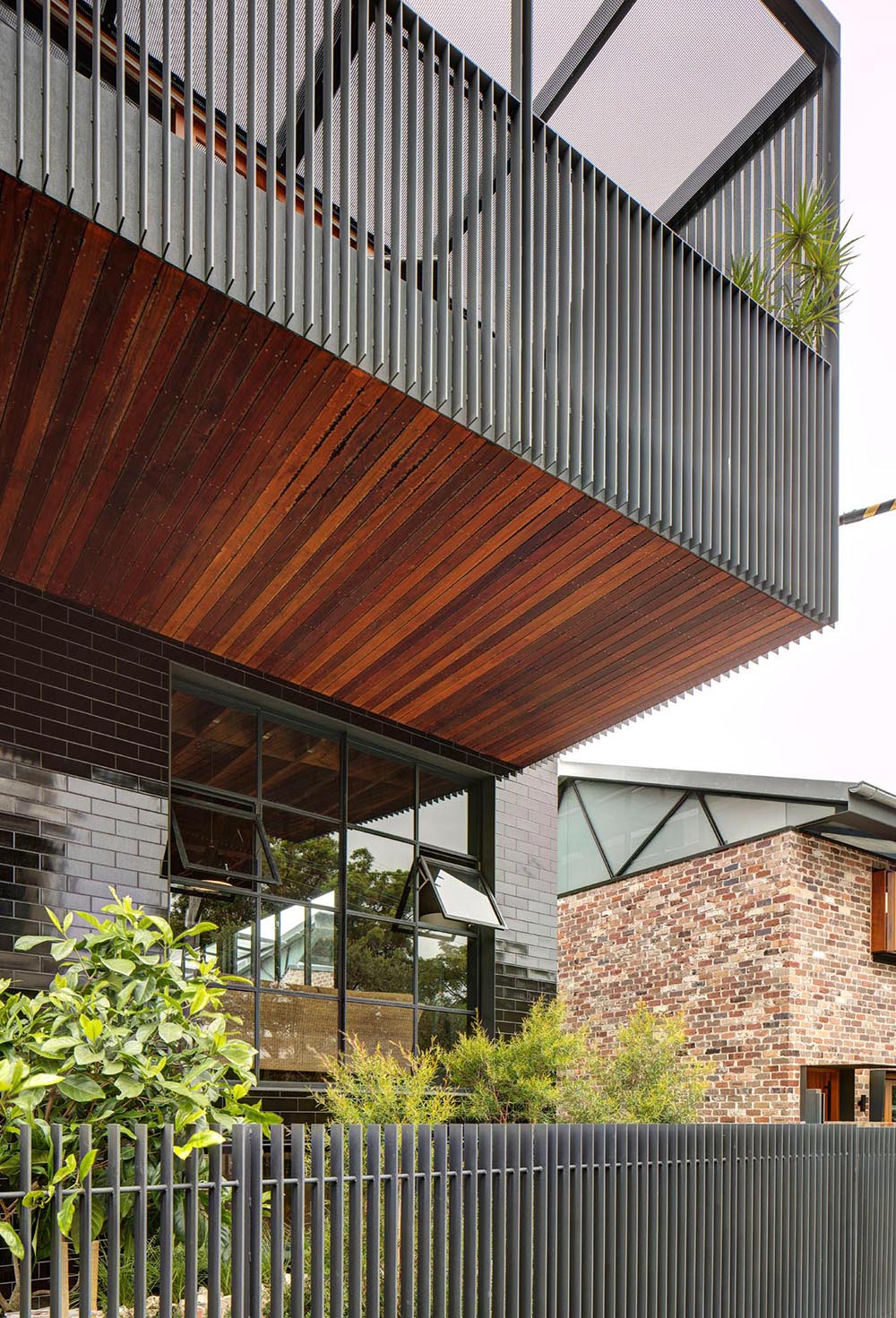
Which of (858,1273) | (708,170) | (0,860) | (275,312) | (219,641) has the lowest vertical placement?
(858,1273)

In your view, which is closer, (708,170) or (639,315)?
(639,315)

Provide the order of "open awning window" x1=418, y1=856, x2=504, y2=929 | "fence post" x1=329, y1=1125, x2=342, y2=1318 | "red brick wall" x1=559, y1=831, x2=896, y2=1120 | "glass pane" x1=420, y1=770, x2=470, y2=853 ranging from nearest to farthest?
"fence post" x1=329, y1=1125, x2=342, y2=1318 → "open awning window" x1=418, y1=856, x2=504, y2=929 → "glass pane" x1=420, y1=770, x2=470, y2=853 → "red brick wall" x1=559, y1=831, x2=896, y2=1120

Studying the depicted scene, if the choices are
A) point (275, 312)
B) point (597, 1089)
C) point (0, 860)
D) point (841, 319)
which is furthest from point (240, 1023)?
point (841, 319)

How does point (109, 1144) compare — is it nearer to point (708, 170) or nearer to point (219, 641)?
point (219, 641)

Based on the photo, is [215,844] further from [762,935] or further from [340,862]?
[762,935]

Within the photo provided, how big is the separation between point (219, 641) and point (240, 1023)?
8.09 feet

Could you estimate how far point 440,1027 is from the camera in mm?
9719

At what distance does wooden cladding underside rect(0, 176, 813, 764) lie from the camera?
460cm

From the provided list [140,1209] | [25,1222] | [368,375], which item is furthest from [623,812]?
[25,1222]

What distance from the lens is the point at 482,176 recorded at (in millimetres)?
5617

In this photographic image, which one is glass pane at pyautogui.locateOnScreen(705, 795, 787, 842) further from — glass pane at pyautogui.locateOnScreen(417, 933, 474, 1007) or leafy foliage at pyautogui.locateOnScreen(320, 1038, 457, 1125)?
leafy foliage at pyautogui.locateOnScreen(320, 1038, 457, 1125)

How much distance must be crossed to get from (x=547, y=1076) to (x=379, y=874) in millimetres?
2001

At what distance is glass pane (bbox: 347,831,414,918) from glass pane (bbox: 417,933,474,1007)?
39 cm

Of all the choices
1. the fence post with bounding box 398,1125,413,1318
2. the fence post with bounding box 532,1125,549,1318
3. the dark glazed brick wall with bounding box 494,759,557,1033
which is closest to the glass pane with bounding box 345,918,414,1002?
the dark glazed brick wall with bounding box 494,759,557,1033
